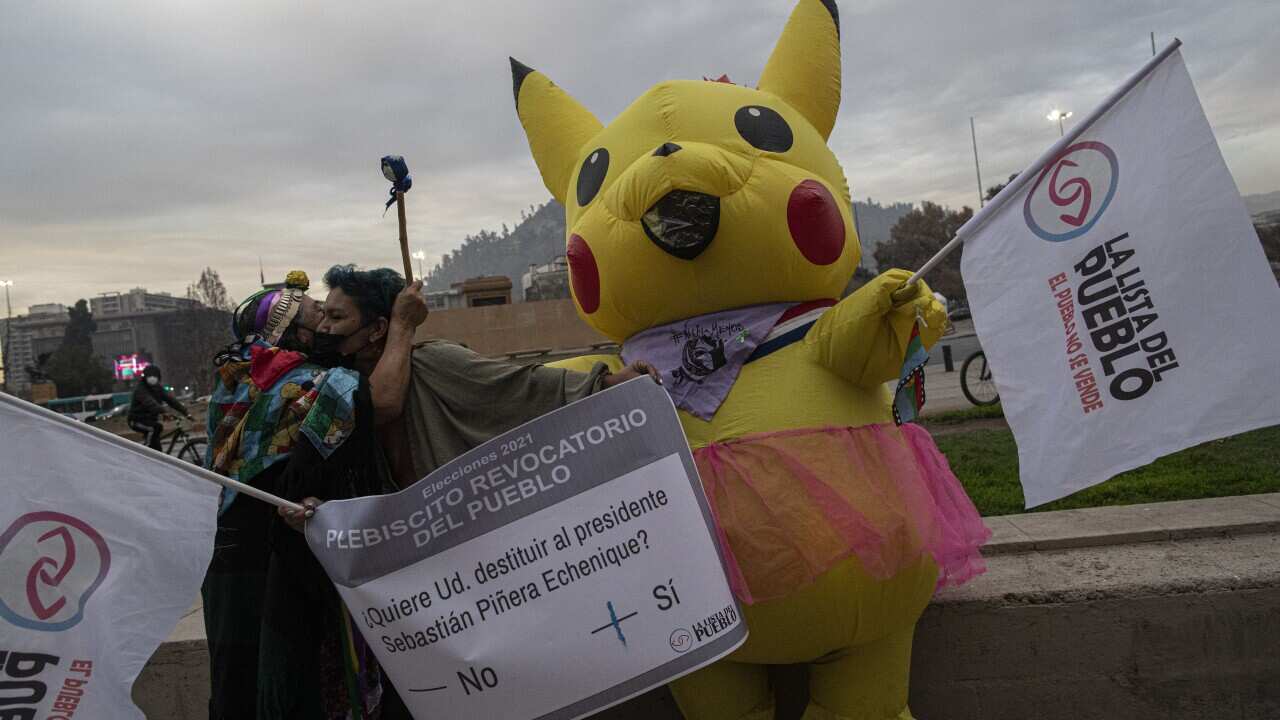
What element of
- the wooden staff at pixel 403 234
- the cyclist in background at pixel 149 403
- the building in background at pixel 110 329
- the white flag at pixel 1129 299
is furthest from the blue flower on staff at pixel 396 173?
the building in background at pixel 110 329

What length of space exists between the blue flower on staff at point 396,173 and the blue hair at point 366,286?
0.25m

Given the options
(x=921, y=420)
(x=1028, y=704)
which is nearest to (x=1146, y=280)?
(x=1028, y=704)

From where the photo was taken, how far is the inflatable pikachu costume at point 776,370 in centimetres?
239

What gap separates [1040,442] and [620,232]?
4.63 ft

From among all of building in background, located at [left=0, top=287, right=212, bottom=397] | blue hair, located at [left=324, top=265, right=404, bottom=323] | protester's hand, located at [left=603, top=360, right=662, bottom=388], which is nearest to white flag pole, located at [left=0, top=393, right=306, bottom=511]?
blue hair, located at [left=324, top=265, right=404, bottom=323]

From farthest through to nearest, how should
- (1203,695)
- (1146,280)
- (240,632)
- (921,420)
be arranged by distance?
(921,420) < (1203,695) < (240,632) < (1146,280)

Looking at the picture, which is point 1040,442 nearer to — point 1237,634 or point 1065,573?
point 1065,573

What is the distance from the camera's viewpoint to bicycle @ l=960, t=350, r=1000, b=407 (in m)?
9.45

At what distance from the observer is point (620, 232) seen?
2.78 meters

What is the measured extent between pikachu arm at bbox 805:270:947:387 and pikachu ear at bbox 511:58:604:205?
4.51ft

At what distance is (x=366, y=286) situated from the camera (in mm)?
2574

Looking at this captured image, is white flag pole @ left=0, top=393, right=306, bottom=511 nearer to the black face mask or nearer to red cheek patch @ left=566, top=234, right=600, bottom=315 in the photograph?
the black face mask

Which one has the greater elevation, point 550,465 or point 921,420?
point 550,465

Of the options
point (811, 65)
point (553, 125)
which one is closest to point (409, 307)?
point (553, 125)
